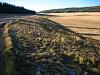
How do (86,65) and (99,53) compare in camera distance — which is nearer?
(86,65)

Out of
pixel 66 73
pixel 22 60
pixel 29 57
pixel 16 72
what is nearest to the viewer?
pixel 16 72

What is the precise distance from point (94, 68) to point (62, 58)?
2.03 metres

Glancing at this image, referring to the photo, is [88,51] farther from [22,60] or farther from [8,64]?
[8,64]

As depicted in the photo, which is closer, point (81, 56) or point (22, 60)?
point (22, 60)

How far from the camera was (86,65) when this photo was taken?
1180 cm

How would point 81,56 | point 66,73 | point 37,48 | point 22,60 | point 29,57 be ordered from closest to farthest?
1. point 66,73
2. point 22,60
3. point 29,57
4. point 81,56
5. point 37,48

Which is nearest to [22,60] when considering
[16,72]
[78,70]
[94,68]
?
[16,72]

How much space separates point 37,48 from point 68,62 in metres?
3.44

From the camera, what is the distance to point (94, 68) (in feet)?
37.5

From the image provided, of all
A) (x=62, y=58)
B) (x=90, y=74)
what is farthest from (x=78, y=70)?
(x=62, y=58)

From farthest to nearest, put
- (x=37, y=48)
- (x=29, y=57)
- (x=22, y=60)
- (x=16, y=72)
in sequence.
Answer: (x=37, y=48) < (x=29, y=57) < (x=22, y=60) < (x=16, y=72)

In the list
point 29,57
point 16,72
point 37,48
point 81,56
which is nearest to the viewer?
point 16,72

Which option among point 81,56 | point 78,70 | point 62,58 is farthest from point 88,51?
point 78,70

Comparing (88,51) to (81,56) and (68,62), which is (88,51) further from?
(68,62)
